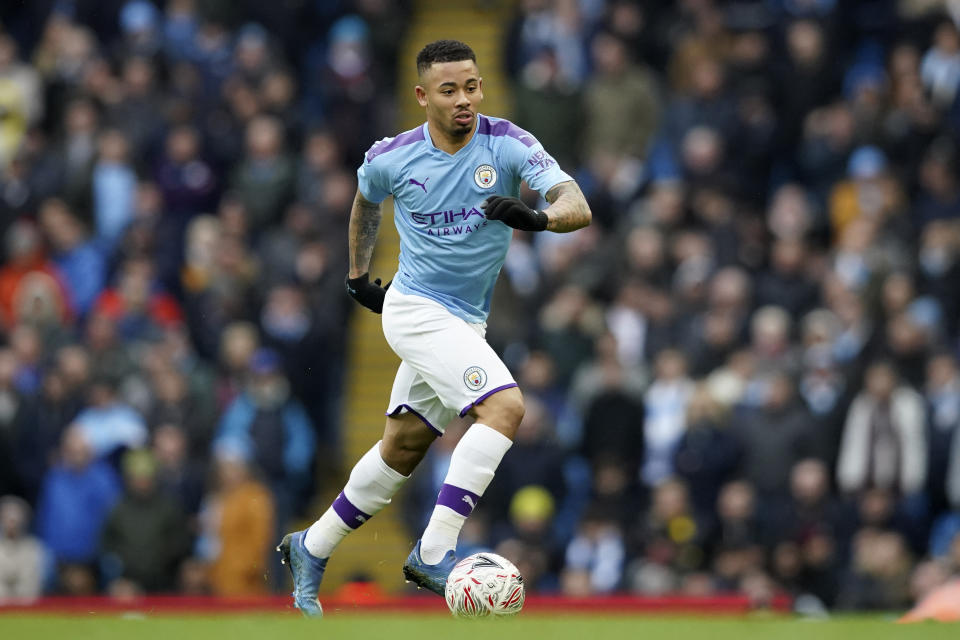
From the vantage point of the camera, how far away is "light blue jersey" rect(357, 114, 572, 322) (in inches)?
337

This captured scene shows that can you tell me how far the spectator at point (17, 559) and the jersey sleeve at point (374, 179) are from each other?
7.05 metres

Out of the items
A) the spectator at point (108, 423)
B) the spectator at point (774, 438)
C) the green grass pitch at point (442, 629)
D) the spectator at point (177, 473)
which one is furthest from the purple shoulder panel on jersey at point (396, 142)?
the spectator at point (108, 423)

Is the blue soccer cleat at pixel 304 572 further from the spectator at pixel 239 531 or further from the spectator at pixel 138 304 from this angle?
the spectator at pixel 138 304

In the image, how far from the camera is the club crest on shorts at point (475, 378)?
8.44 meters

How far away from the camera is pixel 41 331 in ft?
53.3

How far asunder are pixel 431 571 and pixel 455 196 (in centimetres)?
185

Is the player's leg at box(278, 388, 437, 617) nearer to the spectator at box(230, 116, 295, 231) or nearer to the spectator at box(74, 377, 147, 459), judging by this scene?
the spectator at box(74, 377, 147, 459)

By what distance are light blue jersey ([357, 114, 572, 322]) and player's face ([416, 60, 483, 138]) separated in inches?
6.7

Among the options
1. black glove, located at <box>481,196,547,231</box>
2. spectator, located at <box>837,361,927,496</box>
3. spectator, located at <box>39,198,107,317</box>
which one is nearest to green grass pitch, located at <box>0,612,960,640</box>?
black glove, located at <box>481,196,547,231</box>

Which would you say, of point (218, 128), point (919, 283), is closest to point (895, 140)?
point (919, 283)

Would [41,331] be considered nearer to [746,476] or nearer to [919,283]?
[746,476]

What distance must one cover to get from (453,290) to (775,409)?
20.0ft

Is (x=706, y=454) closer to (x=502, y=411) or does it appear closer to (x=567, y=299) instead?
(x=567, y=299)

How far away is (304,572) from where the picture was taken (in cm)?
927
